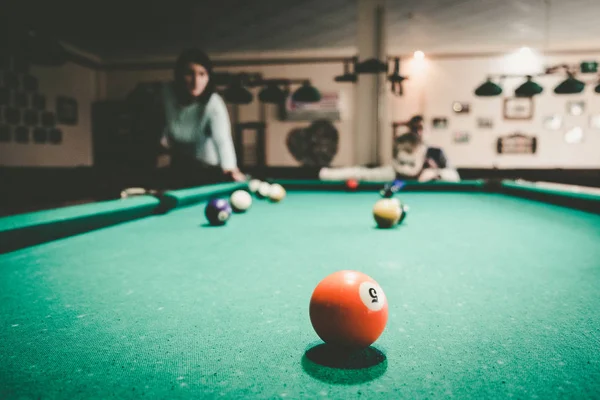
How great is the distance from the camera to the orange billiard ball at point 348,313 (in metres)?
0.88

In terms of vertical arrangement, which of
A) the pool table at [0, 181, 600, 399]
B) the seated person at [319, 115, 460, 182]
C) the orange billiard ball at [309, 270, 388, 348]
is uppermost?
the seated person at [319, 115, 460, 182]

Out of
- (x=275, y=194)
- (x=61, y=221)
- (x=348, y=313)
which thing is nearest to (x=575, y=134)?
(x=275, y=194)

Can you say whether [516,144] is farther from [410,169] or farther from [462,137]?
[410,169]

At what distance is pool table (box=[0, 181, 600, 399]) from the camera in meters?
0.74

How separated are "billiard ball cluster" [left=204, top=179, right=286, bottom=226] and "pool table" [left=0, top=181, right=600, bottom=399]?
10cm

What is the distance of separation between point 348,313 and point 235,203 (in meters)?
2.41

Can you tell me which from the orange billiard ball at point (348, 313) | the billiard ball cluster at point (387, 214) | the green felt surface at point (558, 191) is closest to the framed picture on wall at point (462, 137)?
the green felt surface at point (558, 191)

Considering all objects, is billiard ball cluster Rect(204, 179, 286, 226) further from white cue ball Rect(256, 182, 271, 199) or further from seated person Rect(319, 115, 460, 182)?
seated person Rect(319, 115, 460, 182)

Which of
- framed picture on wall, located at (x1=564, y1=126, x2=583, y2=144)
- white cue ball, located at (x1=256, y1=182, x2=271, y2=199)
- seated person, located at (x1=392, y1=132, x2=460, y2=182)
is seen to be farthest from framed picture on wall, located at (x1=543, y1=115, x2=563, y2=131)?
white cue ball, located at (x1=256, y1=182, x2=271, y2=199)

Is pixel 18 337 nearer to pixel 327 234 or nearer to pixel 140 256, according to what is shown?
pixel 140 256

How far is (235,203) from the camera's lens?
3223 millimetres

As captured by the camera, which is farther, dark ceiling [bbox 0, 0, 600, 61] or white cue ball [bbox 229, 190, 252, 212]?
dark ceiling [bbox 0, 0, 600, 61]

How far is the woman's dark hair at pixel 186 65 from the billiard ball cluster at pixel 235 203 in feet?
3.29

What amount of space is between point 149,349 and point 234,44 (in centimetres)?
908
